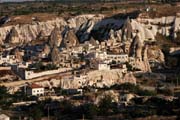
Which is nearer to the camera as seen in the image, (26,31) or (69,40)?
(69,40)

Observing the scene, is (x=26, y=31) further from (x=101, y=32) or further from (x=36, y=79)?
Answer: (x=36, y=79)

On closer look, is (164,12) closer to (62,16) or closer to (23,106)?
(62,16)

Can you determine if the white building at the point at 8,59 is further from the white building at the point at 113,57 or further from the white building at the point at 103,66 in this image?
the white building at the point at 103,66

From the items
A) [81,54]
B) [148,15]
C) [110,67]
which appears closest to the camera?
[110,67]

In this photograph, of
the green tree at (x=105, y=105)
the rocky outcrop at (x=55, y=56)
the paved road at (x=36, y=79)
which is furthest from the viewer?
the rocky outcrop at (x=55, y=56)

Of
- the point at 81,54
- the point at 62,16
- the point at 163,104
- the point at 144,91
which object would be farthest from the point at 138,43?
the point at 62,16

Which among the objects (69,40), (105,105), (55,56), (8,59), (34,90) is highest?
(69,40)

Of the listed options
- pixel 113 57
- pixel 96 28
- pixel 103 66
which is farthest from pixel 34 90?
pixel 96 28

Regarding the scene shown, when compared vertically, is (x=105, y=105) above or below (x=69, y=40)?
below

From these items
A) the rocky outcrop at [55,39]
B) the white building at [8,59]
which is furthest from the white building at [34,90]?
the rocky outcrop at [55,39]
